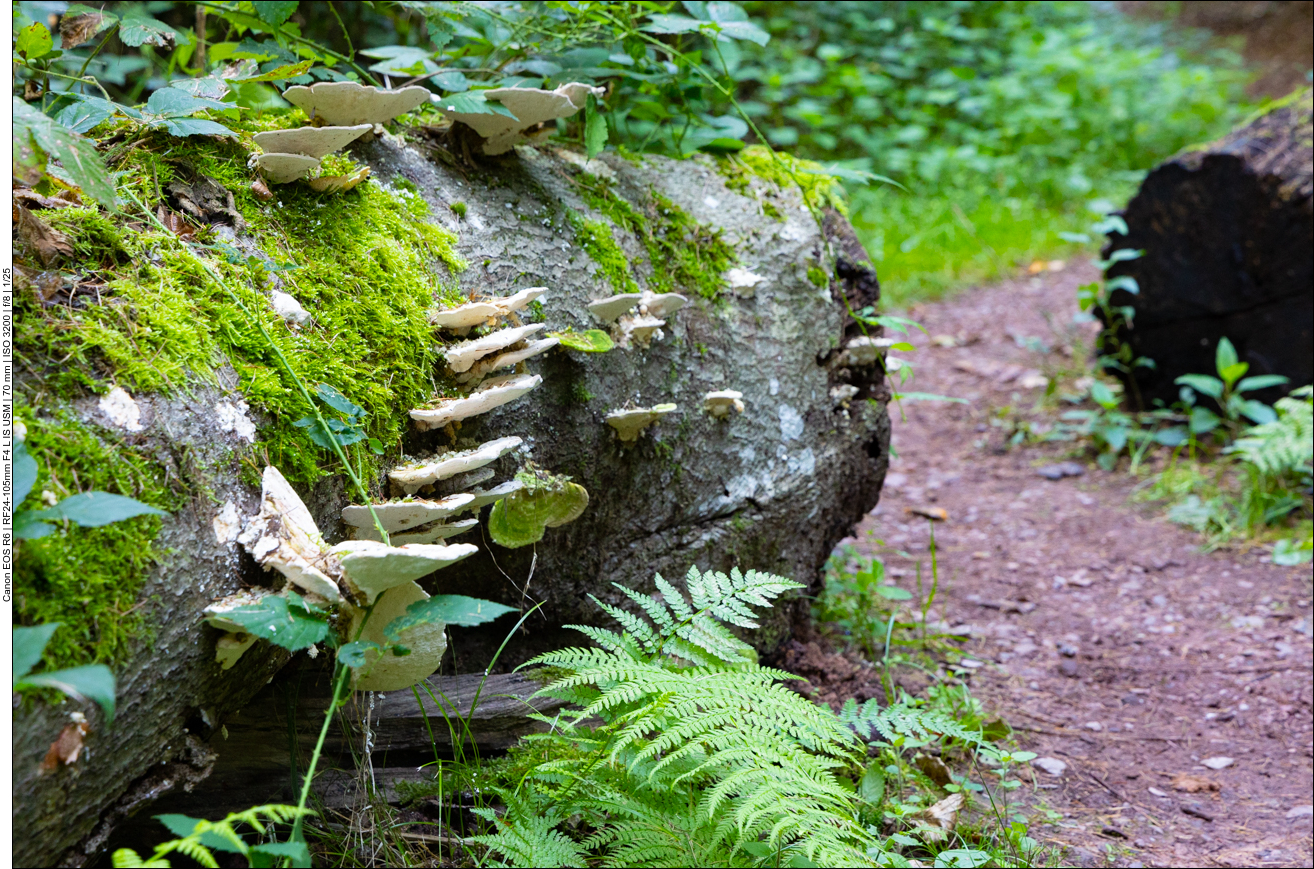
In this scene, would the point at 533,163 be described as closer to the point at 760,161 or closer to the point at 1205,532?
the point at 760,161

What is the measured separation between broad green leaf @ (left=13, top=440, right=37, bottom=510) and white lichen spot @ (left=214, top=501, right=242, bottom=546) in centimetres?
33

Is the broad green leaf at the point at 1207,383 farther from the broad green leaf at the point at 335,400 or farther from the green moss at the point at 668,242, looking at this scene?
the broad green leaf at the point at 335,400

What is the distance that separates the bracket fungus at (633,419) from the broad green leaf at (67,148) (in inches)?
53.3

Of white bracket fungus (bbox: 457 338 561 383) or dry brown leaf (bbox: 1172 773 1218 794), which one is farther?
dry brown leaf (bbox: 1172 773 1218 794)

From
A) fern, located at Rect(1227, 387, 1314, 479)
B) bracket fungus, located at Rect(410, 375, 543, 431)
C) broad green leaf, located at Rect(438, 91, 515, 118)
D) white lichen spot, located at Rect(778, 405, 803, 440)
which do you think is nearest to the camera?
bracket fungus, located at Rect(410, 375, 543, 431)

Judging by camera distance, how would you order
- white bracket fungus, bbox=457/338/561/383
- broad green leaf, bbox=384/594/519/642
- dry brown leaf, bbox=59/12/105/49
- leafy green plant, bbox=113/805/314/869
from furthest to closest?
dry brown leaf, bbox=59/12/105/49, white bracket fungus, bbox=457/338/561/383, broad green leaf, bbox=384/594/519/642, leafy green plant, bbox=113/805/314/869

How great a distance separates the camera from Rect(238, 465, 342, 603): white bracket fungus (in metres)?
1.54

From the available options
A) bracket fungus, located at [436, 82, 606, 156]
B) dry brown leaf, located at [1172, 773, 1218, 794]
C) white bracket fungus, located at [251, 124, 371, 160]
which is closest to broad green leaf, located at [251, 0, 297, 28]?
bracket fungus, located at [436, 82, 606, 156]

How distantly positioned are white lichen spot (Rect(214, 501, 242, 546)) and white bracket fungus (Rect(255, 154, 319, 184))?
2.91 feet

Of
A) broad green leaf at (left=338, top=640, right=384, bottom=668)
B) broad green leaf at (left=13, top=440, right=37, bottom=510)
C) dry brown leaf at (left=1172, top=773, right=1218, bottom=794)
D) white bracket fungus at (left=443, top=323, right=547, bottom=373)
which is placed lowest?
dry brown leaf at (left=1172, top=773, right=1218, bottom=794)

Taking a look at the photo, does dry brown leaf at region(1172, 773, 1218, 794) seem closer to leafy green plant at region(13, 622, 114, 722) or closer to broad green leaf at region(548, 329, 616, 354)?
broad green leaf at region(548, 329, 616, 354)

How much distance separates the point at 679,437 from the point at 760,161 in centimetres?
140

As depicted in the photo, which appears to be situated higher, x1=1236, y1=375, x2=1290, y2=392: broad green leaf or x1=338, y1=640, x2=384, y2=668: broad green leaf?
x1=338, y1=640, x2=384, y2=668: broad green leaf

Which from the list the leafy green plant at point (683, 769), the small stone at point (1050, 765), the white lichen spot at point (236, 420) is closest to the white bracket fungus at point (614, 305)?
the leafy green plant at point (683, 769)
